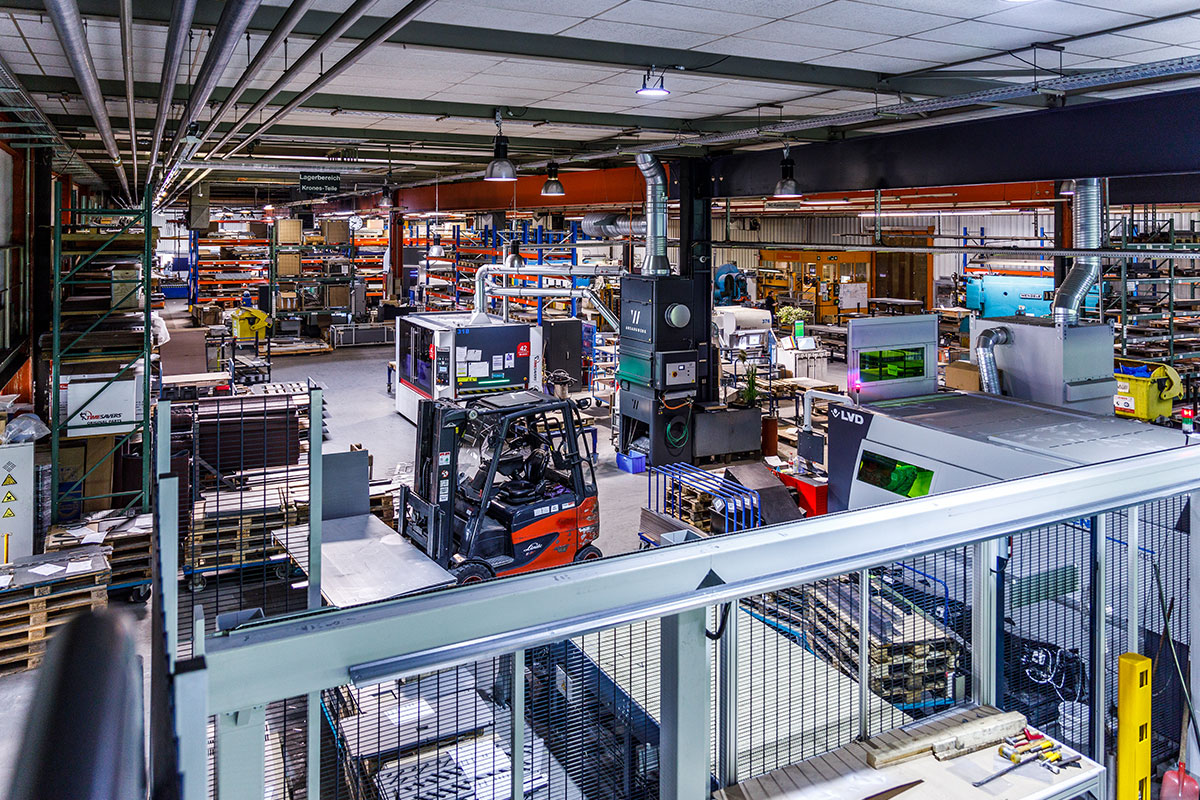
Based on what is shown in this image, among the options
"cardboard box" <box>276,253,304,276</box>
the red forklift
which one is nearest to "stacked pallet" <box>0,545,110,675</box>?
the red forklift

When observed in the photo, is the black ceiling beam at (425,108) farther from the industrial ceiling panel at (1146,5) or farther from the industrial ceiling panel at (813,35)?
→ the industrial ceiling panel at (1146,5)

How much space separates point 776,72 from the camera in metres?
7.95

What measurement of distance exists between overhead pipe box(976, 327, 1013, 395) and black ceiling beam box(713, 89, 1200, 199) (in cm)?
149

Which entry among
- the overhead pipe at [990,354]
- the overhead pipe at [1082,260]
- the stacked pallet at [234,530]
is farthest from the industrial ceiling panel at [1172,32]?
the stacked pallet at [234,530]

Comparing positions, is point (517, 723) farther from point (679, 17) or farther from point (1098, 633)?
point (679, 17)

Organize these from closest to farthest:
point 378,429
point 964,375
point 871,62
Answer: point 871,62
point 964,375
point 378,429

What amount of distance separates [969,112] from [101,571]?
1024 centimetres

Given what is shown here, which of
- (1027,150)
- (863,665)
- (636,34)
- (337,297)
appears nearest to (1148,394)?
(1027,150)

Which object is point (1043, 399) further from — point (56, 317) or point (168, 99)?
point (56, 317)

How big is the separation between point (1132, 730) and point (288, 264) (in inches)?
1075

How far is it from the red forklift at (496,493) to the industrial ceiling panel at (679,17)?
334 centimetres

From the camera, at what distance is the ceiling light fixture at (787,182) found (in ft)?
33.2

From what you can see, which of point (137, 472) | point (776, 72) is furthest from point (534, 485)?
point (137, 472)

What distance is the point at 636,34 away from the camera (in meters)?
6.77
